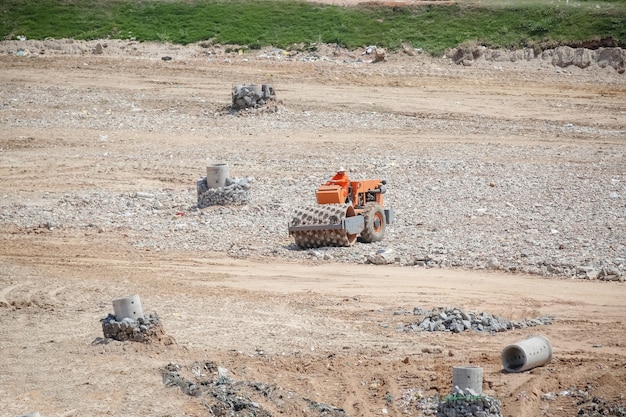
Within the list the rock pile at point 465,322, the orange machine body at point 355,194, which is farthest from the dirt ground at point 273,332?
the orange machine body at point 355,194

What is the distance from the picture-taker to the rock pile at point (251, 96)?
95.1 feet

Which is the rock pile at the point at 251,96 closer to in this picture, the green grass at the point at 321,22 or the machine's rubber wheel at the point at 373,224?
the green grass at the point at 321,22

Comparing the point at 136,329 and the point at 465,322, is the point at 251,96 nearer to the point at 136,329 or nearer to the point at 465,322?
the point at 465,322

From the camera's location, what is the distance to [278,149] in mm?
25812

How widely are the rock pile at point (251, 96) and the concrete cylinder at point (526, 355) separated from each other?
17753mm

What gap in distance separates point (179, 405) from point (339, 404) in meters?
1.62

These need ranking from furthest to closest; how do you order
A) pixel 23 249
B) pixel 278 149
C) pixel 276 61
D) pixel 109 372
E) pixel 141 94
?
pixel 276 61
pixel 141 94
pixel 278 149
pixel 23 249
pixel 109 372

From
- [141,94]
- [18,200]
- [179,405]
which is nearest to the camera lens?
[179,405]

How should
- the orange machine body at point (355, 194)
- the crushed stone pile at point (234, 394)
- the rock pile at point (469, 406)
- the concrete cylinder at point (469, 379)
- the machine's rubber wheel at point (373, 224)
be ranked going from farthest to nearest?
the orange machine body at point (355, 194)
the machine's rubber wheel at point (373, 224)
the crushed stone pile at point (234, 394)
the concrete cylinder at point (469, 379)
the rock pile at point (469, 406)

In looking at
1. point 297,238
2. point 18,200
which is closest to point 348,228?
point 297,238

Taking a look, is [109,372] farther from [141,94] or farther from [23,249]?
[141,94]

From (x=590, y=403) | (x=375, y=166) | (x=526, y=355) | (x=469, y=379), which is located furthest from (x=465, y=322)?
(x=375, y=166)

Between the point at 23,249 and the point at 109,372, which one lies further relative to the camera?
the point at 23,249

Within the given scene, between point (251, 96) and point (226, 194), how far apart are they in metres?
9.25
